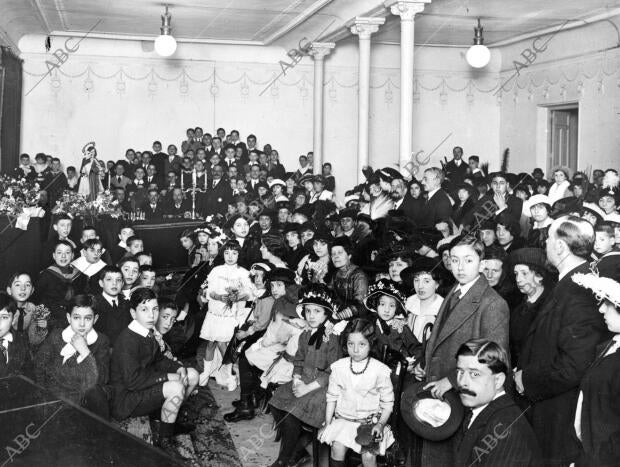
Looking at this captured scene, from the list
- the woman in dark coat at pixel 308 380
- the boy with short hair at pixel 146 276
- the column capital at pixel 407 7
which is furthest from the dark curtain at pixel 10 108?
the woman in dark coat at pixel 308 380

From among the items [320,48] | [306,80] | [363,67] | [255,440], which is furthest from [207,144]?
[255,440]

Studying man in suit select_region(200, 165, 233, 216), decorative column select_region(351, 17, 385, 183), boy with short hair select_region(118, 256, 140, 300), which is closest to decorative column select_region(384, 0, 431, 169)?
decorative column select_region(351, 17, 385, 183)

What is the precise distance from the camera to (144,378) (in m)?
5.15

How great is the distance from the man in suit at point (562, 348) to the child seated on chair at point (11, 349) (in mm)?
3202

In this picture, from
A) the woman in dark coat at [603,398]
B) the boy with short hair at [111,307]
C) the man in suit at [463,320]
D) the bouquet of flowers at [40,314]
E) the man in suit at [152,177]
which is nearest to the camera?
the woman in dark coat at [603,398]

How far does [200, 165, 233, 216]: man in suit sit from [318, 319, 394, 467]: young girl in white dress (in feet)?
28.0

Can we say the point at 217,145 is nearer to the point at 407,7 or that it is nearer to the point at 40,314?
the point at 407,7

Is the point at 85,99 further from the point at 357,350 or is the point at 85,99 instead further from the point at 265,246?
the point at 357,350

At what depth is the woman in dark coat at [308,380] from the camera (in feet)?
16.0

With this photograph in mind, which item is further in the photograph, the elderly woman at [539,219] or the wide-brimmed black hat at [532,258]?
the elderly woman at [539,219]

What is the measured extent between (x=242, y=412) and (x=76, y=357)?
1638 mm

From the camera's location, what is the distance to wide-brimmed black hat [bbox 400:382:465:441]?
366cm

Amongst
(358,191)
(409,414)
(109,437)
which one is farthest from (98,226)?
(109,437)

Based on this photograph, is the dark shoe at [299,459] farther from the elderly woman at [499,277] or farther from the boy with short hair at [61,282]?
the boy with short hair at [61,282]
